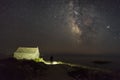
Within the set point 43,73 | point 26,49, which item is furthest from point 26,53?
point 43,73

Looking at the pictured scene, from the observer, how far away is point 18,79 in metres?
A: 71.9

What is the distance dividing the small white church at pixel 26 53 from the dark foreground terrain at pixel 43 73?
9.31 metres

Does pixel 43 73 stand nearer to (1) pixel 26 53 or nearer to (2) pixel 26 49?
(1) pixel 26 53

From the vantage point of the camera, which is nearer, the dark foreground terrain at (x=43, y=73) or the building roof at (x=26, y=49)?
the dark foreground terrain at (x=43, y=73)

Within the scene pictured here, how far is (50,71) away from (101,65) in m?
25.5

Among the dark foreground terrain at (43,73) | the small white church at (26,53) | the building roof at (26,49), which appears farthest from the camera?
the building roof at (26,49)

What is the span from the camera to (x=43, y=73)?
7781cm

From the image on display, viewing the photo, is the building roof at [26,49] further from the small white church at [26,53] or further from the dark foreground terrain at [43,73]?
the dark foreground terrain at [43,73]

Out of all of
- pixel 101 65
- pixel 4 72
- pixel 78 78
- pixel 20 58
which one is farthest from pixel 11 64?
pixel 101 65

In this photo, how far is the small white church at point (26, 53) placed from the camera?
95.9 metres

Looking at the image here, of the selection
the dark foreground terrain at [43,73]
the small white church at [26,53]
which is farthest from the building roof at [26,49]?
the dark foreground terrain at [43,73]

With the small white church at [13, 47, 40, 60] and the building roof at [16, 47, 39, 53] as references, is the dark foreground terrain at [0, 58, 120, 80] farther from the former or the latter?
the building roof at [16, 47, 39, 53]

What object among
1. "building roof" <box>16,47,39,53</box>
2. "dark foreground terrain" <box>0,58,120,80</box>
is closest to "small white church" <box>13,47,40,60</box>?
"building roof" <box>16,47,39,53</box>

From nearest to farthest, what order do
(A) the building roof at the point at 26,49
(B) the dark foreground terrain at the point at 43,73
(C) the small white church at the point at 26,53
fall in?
(B) the dark foreground terrain at the point at 43,73 < (C) the small white church at the point at 26,53 < (A) the building roof at the point at 26,49
